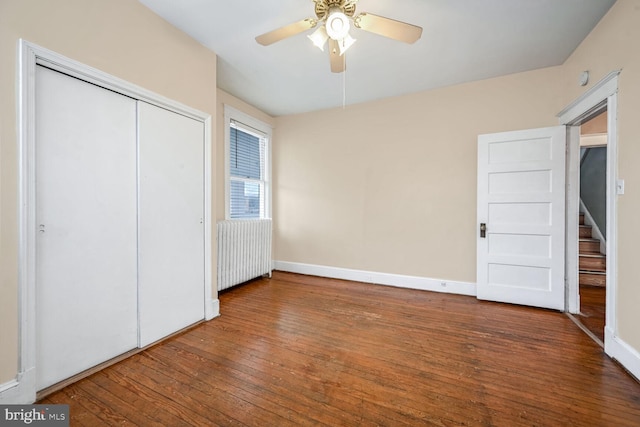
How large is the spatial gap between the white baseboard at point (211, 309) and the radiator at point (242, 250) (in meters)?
0.59

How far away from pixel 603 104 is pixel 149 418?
411 cm

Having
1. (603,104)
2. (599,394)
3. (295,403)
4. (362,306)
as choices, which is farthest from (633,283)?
(295,403)

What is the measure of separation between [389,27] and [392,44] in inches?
35.3

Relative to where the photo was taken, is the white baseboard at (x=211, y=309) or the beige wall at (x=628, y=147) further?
the white baseboard at (x=211, y=309)

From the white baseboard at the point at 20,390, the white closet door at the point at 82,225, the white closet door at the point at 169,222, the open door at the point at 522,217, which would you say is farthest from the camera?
the open door at the point at 522,217

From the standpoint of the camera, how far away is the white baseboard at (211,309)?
2.55 meters

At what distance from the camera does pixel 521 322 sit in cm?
253

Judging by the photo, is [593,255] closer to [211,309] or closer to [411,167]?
[411,167]

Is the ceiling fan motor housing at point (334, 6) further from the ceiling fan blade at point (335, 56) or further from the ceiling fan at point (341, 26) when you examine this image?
the ceiling fan blade at point (335, 56)

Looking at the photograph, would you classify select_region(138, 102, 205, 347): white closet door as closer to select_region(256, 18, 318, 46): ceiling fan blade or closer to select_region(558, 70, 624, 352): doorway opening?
select_region(256, 18, 318, 46): ceiling fan blade

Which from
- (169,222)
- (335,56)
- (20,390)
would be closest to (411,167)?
(335,56)

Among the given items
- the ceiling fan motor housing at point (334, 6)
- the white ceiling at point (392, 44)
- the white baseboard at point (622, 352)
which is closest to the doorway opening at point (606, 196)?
the white baseboard at point (622, 352)

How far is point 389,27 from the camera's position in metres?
1.65

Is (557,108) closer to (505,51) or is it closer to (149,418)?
(505,51)
